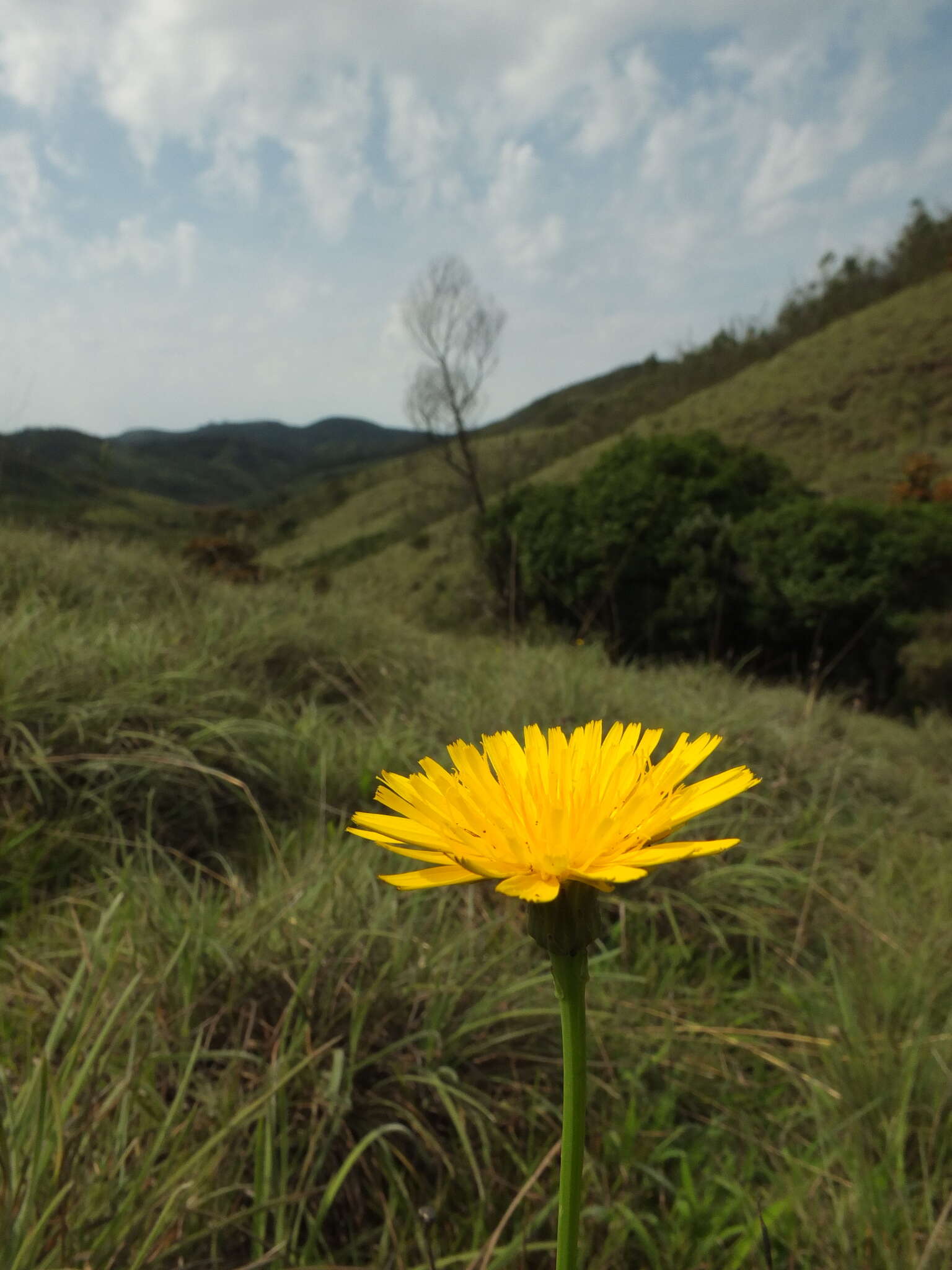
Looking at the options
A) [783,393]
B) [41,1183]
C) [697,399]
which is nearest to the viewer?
[41,1183]

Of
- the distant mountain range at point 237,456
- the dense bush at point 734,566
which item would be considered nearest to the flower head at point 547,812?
the dense bush at point 734,566

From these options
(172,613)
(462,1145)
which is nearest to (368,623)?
(172,613)

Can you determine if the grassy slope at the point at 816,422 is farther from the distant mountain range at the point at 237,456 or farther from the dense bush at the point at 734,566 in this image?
the distant mountain range at the point at 237,456

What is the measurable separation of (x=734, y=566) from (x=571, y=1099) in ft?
31.6

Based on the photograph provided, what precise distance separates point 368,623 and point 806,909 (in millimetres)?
3070

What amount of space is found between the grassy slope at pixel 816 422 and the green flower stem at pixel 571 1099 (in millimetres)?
10811

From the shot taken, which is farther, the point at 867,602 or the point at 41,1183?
the point at 867,602

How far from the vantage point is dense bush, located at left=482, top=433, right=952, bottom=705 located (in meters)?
8.95

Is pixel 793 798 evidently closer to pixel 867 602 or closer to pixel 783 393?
pixel 867 602

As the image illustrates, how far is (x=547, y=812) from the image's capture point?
0.55 metres

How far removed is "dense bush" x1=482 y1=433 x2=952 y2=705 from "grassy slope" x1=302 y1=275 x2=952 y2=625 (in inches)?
68.6

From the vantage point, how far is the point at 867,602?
350 inches

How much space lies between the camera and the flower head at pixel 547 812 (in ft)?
1.66

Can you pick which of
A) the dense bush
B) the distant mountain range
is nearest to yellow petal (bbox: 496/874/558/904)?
the dense bush
